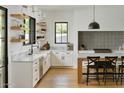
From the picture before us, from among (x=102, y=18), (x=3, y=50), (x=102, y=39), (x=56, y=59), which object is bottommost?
(x=56, y=59)

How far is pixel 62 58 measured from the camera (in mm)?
10766

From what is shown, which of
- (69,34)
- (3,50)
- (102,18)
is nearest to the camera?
(3,50)

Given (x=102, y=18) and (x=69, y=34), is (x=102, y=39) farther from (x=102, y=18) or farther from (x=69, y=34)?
(x=69, y=34)

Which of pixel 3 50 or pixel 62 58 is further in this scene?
pixel 62 58

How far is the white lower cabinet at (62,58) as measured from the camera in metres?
10.7

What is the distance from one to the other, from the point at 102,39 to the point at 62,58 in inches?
76.2

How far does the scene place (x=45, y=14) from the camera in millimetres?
11055

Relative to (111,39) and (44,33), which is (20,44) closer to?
(44,33)

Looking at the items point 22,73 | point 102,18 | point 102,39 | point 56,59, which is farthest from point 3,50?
point 102,39

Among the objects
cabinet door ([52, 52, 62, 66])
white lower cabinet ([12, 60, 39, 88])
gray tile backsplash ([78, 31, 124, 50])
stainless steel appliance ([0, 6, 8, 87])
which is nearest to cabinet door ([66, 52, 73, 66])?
cabinet door ([52, 52, 62, 66])

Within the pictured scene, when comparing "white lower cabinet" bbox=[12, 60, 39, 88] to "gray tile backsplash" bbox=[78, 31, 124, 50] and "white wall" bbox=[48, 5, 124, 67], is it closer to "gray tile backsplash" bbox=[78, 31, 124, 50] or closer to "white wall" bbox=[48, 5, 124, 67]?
"white wall" bbox=[48, 5, 124, 67]

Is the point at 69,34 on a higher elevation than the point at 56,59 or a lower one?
higher

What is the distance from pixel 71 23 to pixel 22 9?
437 centimetres
